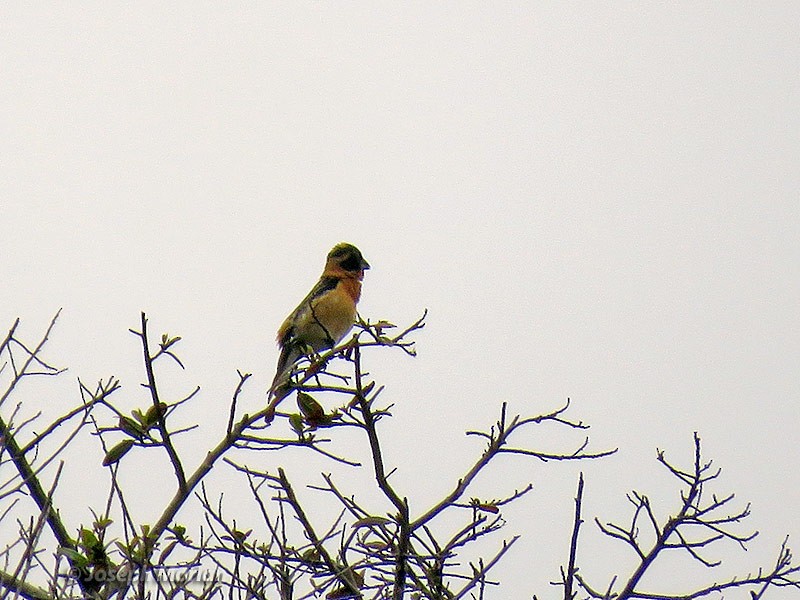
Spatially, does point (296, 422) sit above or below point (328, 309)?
below

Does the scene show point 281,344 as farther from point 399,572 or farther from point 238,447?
point 399,572

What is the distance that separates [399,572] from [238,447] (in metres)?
A: 1.33

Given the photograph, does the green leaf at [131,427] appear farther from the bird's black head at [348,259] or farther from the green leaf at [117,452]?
the bird's black head at [348,259]

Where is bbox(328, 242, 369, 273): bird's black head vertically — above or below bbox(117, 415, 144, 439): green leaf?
above

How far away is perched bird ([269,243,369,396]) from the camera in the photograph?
829 centimetres

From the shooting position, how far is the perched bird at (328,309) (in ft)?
27.2

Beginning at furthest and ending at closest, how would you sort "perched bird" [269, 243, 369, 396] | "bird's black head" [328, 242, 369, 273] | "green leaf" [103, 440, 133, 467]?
"bird's black head" [328, 242, 369, 273] < "perched bird" [269, 243, 369, 396] < "green leaf" [103, 440, 133, 467]

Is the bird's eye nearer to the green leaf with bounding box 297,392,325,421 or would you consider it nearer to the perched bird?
the perched bird

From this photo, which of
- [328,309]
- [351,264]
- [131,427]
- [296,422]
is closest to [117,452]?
[131,427]

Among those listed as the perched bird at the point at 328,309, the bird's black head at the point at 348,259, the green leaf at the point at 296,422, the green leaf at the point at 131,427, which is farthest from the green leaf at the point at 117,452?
the bird's black head at the point at 348,259

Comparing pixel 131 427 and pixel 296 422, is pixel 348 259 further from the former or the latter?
pixel 131 427

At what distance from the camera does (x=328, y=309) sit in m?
8.31

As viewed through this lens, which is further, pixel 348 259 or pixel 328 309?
pixel 348 259

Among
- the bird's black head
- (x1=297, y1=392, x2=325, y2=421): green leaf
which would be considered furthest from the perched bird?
(x1=297, y1=392, x2=325, y2=421): green leaf
